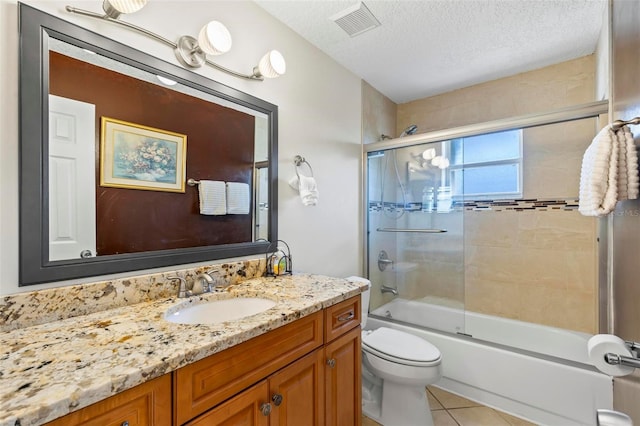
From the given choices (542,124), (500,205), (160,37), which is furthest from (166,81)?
(500,205)

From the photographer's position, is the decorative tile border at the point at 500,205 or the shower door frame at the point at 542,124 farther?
the decorative tile border at the point at 500,205

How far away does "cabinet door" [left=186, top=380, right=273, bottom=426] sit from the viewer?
2.52 ft

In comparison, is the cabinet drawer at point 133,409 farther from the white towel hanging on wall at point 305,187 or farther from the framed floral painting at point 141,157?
the white towel hanging on wall at point 305,187

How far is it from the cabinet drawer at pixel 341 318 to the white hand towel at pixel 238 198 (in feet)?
2.31

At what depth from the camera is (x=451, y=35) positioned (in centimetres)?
188

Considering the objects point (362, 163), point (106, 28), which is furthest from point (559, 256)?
point (106, 28)

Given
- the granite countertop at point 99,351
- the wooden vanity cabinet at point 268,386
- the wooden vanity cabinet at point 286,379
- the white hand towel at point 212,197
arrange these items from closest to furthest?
the granite countertop at point 99,351 < the wooden vanity cabinet at point 268,386 < the wooden vanity cabinet at point 286,379 < the white hand towel at point 212,197

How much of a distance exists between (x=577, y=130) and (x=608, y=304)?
127 cm

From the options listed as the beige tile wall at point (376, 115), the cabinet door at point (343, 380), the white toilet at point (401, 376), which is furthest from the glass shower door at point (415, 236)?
the cabinet door at point (343, 380)

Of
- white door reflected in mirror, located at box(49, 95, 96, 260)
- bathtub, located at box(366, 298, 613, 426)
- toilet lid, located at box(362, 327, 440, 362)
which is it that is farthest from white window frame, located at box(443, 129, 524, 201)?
white door reflected in mirror, located at box(49, 95, 96, 260)

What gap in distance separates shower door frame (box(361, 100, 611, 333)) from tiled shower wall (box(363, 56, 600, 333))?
48cm

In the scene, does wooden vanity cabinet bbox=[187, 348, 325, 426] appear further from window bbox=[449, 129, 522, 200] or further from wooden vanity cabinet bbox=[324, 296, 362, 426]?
window bbox=[449, 129, 522, 200]

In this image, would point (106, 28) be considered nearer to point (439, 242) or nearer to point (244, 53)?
point (244, 53)

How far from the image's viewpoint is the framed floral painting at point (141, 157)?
107 centimetres
